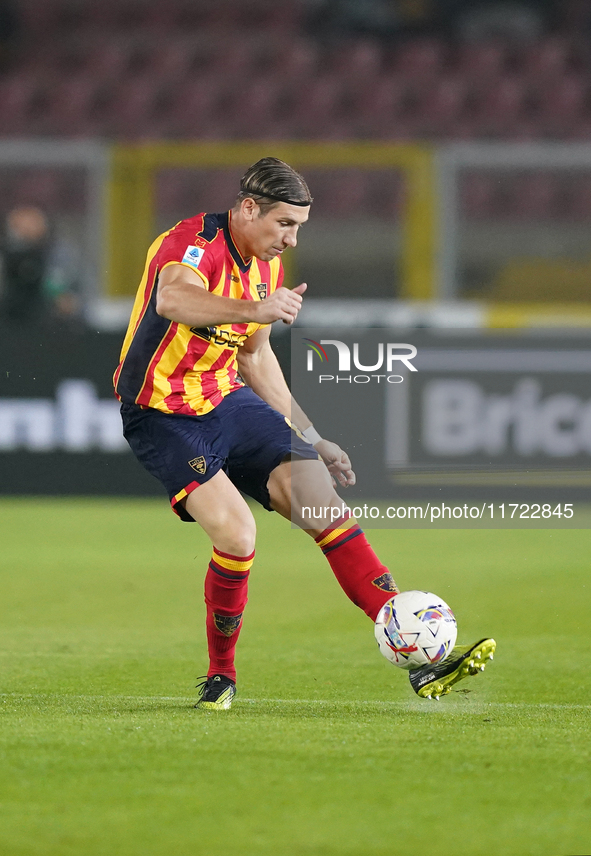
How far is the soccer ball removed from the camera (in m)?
4.24

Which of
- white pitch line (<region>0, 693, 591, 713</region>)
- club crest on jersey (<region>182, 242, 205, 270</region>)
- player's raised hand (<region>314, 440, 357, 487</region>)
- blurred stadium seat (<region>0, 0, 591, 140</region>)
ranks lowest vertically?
white pitch line (<region>0, 693, 591, 713</region>)

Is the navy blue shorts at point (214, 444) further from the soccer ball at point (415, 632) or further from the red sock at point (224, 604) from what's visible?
the soccer ball at point (415, 632)

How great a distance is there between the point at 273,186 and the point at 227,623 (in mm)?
1467

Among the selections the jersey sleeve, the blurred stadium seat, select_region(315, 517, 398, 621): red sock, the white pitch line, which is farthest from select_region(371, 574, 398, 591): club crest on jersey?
the blurred stadium seat

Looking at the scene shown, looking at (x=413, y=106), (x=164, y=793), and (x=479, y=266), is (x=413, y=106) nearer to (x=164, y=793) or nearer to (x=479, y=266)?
(x=479, y=266)

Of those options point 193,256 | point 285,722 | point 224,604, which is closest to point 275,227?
point 193,256

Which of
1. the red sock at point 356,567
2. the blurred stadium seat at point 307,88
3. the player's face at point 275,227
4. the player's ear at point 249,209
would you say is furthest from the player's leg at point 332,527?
the blurred stadium seat at point 307,88

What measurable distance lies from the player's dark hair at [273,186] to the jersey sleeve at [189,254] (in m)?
0.23

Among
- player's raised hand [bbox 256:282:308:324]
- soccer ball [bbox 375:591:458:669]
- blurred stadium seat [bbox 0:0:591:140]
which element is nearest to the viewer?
player's raised hand [bbox 256:282:308:324]

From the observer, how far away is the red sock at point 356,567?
447 centimetres

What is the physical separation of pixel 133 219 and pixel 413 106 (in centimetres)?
572

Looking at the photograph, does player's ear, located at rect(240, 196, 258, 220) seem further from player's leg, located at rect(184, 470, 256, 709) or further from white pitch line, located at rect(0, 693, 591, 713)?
white pitch line, located at rect(0, 693, 591, 713)

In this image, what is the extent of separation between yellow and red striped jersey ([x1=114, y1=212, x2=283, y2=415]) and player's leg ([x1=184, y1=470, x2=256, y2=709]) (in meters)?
0.33

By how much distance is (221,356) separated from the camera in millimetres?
4680
